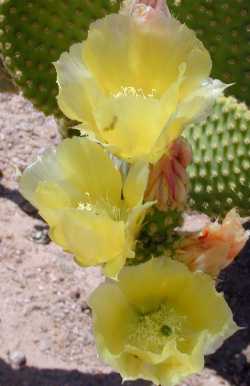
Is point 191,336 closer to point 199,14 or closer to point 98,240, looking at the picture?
point 98,240

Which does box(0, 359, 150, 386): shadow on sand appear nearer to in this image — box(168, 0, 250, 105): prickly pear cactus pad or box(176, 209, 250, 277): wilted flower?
box(168, 0, 250, 105): prickly pear cactus pad

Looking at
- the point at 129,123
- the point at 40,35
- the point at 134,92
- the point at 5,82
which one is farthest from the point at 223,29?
the point at 129,123

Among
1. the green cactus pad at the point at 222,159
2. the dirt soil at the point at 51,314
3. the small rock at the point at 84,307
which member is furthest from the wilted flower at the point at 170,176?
the small rock at the point at 84,307

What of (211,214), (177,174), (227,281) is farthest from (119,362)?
(227,281)

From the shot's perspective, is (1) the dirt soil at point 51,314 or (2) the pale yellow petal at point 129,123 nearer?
(2) the pale yellow petal at point 129,123

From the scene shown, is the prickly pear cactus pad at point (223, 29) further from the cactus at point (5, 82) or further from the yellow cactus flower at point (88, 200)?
the yellow cactus flower at point (88, 200)

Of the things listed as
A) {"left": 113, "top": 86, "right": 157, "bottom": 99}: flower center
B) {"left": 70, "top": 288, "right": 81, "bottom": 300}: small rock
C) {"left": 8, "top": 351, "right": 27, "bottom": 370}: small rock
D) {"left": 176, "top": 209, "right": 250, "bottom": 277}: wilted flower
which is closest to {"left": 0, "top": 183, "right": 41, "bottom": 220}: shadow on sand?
{"left": 70, "top": 288, "right": 81, "bottom": 300}: small rock
